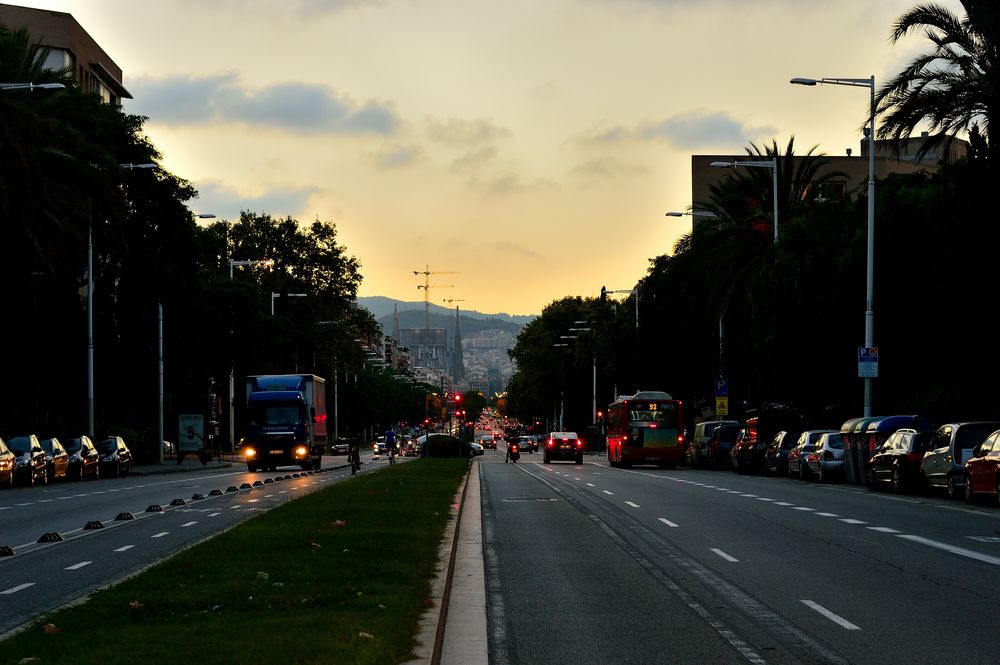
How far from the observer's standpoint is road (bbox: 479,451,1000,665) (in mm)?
10914

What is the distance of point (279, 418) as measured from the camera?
58.2 meters

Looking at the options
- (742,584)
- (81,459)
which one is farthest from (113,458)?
(742,584)

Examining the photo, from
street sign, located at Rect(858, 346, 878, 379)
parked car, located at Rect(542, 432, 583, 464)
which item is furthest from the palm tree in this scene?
parked car, located at Rect(542, 432, 583, 464)

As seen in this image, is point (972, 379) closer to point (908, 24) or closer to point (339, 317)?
point (908, 24)

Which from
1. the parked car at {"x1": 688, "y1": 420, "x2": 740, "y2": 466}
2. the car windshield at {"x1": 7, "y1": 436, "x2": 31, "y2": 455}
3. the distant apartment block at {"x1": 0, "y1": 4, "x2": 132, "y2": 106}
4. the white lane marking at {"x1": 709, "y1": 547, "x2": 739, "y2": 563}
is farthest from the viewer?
the distant apartment block at {"x1": 0, "y1": 4, "x2": 132, "y2": 106}

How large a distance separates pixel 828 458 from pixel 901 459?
828cm

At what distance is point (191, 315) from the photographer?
246 feet

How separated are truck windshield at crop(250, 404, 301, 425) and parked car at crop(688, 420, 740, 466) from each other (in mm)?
18054

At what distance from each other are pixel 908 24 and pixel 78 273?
3476 cm

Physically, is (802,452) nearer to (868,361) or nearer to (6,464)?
(868,361)

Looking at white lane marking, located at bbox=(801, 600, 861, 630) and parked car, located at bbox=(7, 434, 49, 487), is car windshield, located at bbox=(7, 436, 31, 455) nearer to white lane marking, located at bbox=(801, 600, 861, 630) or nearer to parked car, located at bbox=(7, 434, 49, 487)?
parked car, located at bbox=(7, 434, 49, 487)

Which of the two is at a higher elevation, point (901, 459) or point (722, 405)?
point (722, 405)

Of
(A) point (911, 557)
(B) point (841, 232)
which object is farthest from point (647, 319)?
(A) point (911, 557)

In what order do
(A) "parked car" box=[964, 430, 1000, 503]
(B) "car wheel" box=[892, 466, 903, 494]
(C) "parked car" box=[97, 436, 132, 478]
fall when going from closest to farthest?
(A) "parked car" box=[964, 430, 1000, 503] → (B) "car wheel" box=[892, 466, 903, 494] → (C) "parked car" box=[97, 436, 132, 478]
